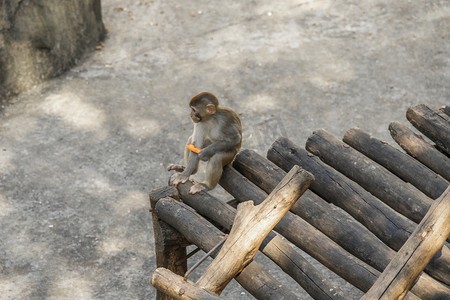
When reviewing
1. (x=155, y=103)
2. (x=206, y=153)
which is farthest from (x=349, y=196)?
(x=155, y=103)

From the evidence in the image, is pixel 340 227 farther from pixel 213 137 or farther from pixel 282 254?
pixel 213 137

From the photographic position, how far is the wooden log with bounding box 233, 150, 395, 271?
13.7 feet

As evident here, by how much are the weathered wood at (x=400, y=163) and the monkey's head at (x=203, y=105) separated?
42.4 inches

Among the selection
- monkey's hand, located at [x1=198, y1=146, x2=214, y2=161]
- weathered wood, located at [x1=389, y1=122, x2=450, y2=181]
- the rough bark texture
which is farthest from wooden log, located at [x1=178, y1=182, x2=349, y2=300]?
the rough bark texture

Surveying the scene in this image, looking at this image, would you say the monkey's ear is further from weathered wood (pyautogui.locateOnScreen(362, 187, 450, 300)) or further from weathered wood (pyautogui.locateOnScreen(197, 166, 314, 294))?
weathered wood (pyautogui.locateOnScreen(362, 187, 450, 300))

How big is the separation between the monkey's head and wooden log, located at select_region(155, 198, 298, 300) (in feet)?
2.46

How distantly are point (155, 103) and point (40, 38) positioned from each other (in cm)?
164

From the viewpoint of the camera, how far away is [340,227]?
4.36 m

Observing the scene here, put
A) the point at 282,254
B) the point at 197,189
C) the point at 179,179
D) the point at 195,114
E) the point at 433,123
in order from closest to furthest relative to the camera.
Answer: the point at 282,254, the point at 197,189, the point at 179,179, the point at 195,114, the point at 433,123

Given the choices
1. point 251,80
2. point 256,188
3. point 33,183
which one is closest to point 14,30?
point 33,183

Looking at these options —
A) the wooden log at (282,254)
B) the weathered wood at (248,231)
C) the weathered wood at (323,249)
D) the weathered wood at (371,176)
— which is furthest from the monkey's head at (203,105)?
the weathered wood at (248,231)

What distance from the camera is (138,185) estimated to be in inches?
273

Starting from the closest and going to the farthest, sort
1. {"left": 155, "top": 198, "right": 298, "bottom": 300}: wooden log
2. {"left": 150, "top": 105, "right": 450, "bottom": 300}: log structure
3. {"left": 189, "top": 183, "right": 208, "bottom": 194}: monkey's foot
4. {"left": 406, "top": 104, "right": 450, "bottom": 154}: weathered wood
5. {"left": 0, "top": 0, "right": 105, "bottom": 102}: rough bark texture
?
{"left": 150, "top": 105, "right": 450, "bottom": 300}: log structure
{"left": 155, "top": 198, "right": 298, "bottom": 300}: wooden log
{"left": 189, "top": 183, "right": 208, "bottom": 194}: monkey's foot
{"left": 406, "top": 104, "right": 450, "bottom": 154}: weathered wood
{"left": 0, "top": 0, "right": 105, "bottom": 102}: rough bark texture

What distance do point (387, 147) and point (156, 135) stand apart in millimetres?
3220
